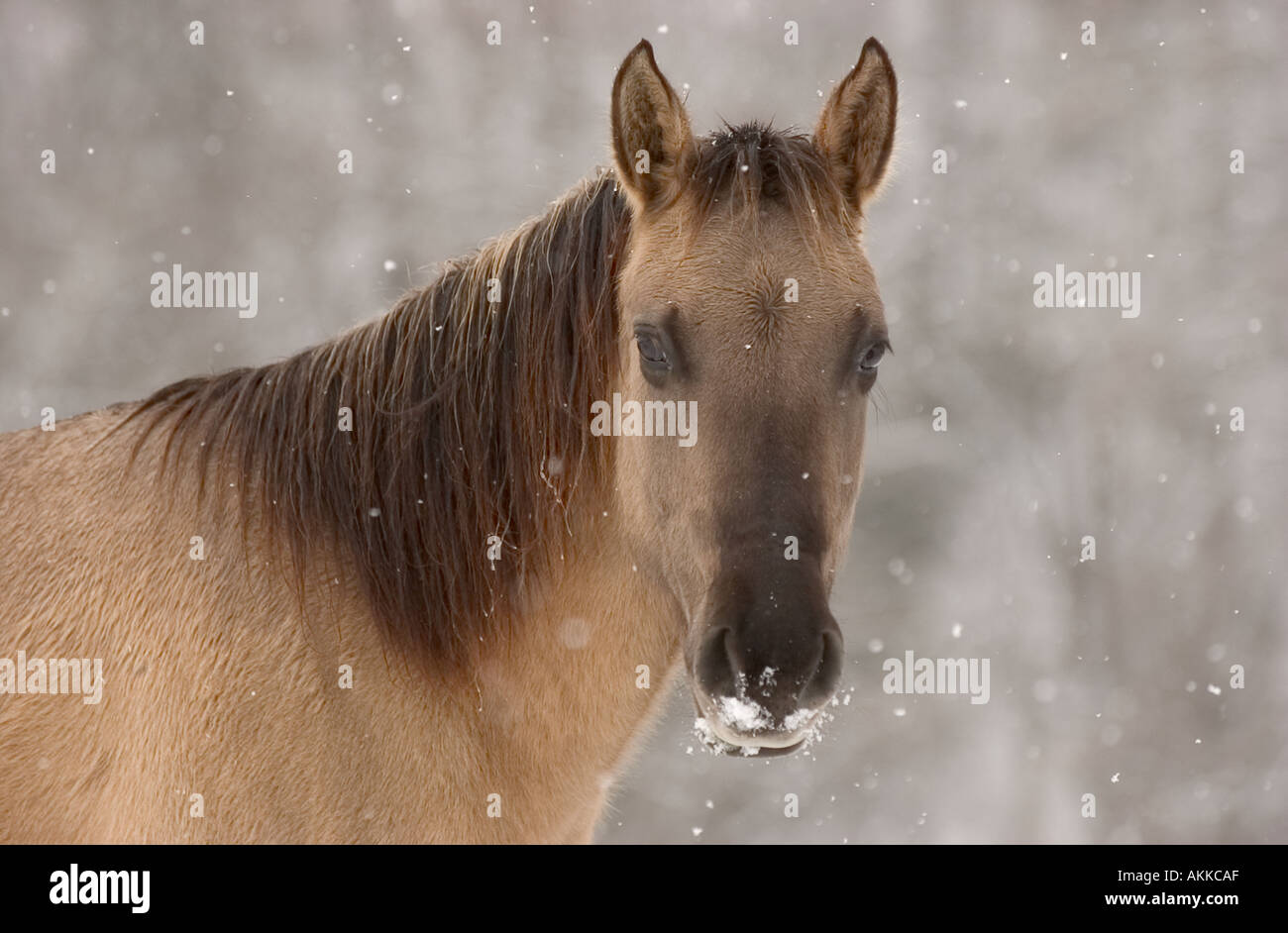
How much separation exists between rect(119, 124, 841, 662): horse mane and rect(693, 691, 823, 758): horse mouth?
2.50 feet

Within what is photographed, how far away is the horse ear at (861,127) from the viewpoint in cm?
307

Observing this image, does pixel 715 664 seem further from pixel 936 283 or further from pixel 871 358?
pixel 936 283

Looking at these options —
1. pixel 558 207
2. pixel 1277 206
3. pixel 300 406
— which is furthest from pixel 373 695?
pixel 1277 206

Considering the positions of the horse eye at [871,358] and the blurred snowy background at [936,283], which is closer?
the horse eye at [871,358]

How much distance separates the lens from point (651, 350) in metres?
2.80

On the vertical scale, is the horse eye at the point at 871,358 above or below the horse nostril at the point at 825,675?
above

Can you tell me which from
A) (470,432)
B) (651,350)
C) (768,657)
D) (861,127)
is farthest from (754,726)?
(861,127)

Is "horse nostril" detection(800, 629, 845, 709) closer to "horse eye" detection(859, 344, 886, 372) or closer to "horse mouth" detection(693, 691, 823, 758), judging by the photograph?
"horse mouth" detection(693, 691, 823, 758)

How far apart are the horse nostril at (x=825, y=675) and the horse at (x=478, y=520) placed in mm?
207

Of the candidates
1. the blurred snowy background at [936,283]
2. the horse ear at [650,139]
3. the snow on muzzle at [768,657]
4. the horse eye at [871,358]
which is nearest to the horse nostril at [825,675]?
the snow on muzzle at [768,657]

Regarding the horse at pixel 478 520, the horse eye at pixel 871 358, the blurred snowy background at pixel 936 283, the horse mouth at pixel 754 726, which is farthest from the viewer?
the blurred snowy background at pixel 936 283

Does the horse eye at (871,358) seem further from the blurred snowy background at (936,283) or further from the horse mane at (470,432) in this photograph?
the blurred snowy background at (936,283)
